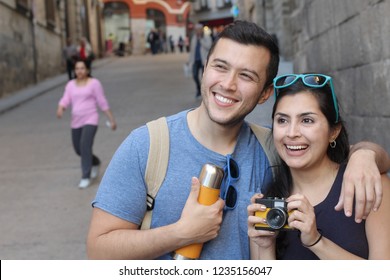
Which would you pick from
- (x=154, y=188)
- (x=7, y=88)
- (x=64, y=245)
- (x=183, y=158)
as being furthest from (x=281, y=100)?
→ (x=7, y=88)

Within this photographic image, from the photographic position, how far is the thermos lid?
1.76 meters

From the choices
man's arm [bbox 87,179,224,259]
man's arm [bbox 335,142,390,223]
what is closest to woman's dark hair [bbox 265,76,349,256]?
man's arm [bbox 335,142,390,223]

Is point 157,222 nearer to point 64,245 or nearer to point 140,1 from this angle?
point 64,245

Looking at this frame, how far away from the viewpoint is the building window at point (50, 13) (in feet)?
69.8

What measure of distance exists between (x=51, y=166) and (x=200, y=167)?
627cm

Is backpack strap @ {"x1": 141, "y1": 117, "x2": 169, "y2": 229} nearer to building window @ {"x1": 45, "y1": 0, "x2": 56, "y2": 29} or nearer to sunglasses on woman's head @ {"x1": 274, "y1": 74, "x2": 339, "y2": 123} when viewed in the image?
sunglasses on woman's head @ {"x1": 274, "y1": 74, "x2": 339, "y2": 123}

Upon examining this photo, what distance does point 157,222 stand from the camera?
191 cm

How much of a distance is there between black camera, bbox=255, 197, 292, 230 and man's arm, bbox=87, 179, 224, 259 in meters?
0.14

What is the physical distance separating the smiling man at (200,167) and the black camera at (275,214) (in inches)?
5.7

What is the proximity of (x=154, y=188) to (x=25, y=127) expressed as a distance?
957 cm

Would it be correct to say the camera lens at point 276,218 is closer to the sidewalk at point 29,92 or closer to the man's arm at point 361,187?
the man's arm at point 361,187

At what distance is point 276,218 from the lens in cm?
174

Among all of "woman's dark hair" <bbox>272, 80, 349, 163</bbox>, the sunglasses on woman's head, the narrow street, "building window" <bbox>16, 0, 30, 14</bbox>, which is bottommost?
the narrow street

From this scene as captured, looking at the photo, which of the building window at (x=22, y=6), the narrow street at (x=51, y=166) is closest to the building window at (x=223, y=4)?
the building window at (x=22, y=6)
